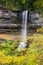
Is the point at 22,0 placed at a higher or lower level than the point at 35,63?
higher

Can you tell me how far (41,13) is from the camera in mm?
20844

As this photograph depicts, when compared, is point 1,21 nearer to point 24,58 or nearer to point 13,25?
point 13,25

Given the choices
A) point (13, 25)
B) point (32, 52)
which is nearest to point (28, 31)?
point (13, 25)

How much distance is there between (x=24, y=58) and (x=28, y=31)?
12675 mm

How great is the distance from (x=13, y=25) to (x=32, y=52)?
13075 millimetres

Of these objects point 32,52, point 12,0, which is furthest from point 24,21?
point 32,52

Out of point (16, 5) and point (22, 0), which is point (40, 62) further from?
point (16, 5)

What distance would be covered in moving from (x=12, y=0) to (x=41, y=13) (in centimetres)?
321

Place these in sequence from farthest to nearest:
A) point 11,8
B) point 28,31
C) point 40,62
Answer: point 11,8
point 28,31
point 40,62

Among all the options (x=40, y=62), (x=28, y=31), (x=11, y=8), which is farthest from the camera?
(x=11, y=8)

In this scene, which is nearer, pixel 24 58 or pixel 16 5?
pixel 24 58

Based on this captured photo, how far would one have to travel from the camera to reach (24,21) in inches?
829

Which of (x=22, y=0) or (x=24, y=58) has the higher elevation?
(x=22, y=0)

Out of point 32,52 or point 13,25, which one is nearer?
point 32,52
